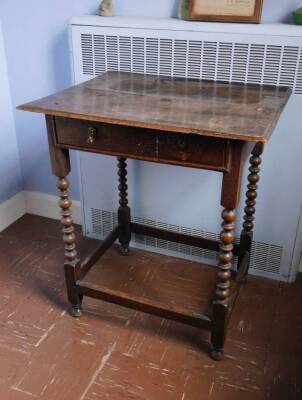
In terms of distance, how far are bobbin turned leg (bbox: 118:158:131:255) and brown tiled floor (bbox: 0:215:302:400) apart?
0.11m

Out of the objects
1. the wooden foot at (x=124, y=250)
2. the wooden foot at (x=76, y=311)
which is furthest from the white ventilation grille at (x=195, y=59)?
the wooden foot at (x=76, y=311)

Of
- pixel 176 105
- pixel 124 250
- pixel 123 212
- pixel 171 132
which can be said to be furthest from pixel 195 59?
pixel 124 250

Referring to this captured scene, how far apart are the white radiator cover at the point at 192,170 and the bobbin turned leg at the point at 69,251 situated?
0.55 m

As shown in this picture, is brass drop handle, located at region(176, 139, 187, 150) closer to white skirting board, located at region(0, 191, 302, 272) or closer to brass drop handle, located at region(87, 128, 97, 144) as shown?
brass drop handle, located at region(87, 128, 97, 144)

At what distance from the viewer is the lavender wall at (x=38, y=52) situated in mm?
2055

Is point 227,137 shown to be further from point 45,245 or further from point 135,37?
point 45,245

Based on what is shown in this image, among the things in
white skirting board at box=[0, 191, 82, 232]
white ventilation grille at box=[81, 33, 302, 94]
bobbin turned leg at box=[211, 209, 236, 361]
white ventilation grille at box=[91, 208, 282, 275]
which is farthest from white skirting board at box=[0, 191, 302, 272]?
bobbin turned leg at box=[211, 209, 236, 361]

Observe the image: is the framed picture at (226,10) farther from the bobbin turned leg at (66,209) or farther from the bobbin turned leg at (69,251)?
the bobbin turned leg at (69,251)

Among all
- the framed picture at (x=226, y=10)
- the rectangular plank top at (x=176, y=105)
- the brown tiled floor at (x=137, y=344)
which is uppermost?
the framed picture at (x=226, y=10)

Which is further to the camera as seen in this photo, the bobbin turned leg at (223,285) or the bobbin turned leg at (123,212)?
the bobbin turned leg at (123,212)

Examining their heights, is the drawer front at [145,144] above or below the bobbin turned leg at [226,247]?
above

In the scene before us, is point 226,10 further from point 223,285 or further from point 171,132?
point 223,285

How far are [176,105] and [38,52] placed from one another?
1.11 meters

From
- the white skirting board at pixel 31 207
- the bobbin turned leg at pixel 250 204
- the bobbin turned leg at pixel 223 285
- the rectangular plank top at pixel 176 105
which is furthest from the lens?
the white skirting board at pixel 31 207
